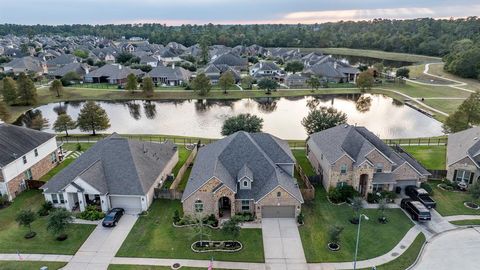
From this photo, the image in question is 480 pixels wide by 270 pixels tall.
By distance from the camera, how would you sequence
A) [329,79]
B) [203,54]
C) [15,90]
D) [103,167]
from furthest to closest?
[203,54], [329,79], [15,90], [103,167]

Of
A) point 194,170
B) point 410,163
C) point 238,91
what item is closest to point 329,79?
point 238,91

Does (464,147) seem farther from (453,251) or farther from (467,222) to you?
(453,251)

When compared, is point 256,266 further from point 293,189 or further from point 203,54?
point 203,54

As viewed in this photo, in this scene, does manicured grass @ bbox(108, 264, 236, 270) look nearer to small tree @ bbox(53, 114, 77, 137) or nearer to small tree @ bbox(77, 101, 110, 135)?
small tree @ bbox(77, 101, 110, 135)

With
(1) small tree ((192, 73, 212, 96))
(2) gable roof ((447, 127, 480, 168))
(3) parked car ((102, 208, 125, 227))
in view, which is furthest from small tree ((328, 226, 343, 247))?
(1) small tree ((192, 73, 212, 96))

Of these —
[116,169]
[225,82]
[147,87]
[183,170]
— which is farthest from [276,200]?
[147,87]

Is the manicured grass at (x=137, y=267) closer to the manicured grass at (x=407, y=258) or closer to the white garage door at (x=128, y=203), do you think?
the white garage door at (x=128, y=203)

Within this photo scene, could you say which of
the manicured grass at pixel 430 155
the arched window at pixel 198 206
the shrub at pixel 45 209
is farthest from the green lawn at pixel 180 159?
the manicured grass at pixel 430 155
